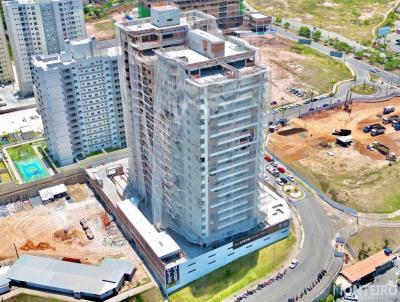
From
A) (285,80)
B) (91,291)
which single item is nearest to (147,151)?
(91,291)

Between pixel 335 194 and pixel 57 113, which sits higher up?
pixel 57 113

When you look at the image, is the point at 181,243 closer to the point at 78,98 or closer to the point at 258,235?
the point at 258,235

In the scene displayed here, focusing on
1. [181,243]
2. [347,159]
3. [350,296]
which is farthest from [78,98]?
[350,296]

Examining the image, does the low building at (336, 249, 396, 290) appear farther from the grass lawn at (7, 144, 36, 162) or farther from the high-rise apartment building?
the grass lawn at (7, 144, 36, 162)

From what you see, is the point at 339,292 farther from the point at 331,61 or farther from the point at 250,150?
the point at 331,61

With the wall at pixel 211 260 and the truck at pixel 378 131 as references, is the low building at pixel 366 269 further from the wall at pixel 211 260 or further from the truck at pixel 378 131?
the truck at pixel 378 131

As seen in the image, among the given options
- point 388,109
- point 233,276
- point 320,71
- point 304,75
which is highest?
point 320,71

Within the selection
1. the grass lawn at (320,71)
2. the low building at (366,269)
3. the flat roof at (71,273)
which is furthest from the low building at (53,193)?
the grass lawn at (320,71)
